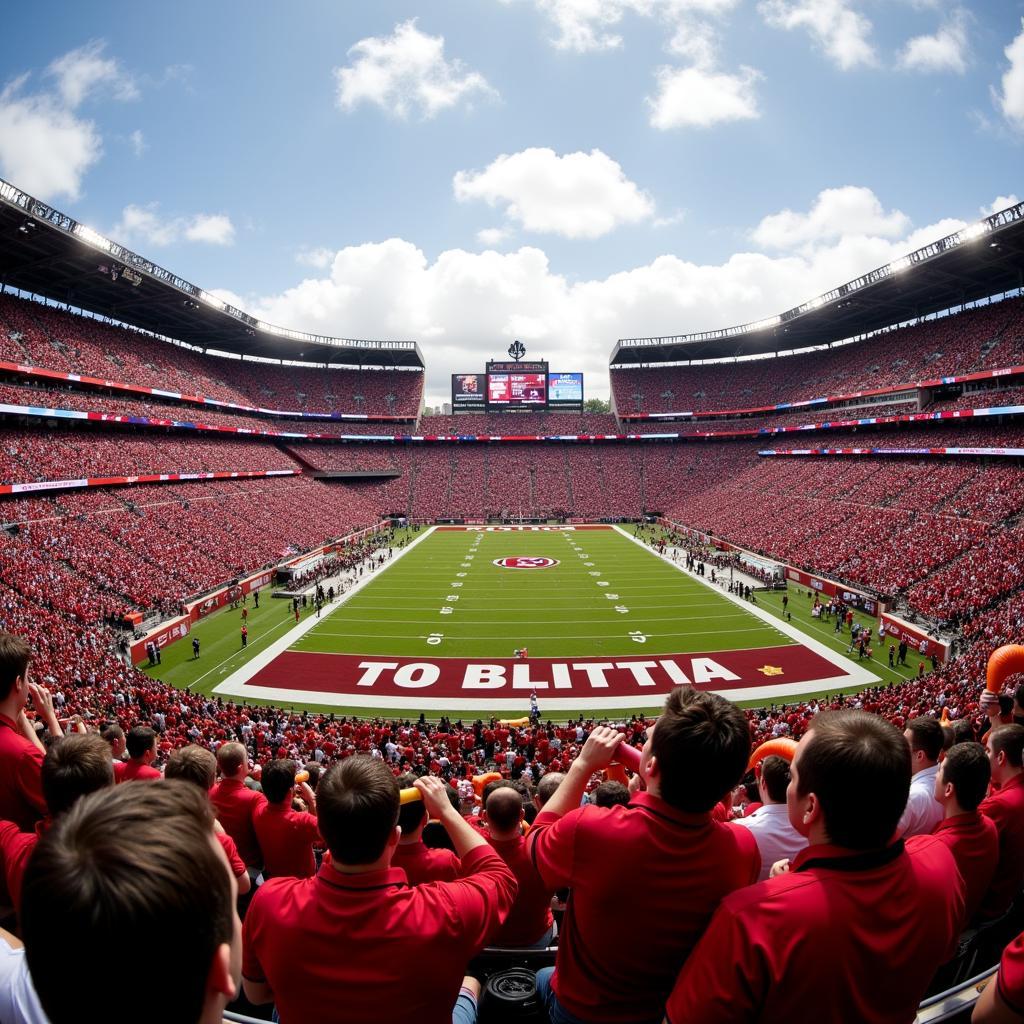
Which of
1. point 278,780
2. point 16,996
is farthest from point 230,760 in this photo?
point 16,996

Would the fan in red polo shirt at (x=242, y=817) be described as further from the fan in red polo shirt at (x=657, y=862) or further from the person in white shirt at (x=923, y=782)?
the person in white shirt at (x=923, y=782)

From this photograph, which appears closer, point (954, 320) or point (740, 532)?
point (740, 532)

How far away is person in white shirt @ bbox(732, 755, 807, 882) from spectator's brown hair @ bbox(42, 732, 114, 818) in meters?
3.19

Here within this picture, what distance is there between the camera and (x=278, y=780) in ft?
15.9

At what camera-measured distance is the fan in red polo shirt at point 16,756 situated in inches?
139

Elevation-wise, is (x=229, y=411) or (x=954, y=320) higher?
(x=954, y=320)

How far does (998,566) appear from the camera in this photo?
2542 centimetres

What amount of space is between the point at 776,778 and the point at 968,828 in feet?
3.20

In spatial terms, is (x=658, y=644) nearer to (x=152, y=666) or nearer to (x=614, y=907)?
(x=152, y=666)

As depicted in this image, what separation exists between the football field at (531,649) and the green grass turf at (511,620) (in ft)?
0.32

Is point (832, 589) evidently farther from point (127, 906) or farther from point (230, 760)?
point (127, 906)

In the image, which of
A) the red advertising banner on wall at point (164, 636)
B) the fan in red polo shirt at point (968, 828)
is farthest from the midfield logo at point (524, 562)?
the fan in red polo shirt at point (968, 828)

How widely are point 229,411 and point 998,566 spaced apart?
60.1 metres

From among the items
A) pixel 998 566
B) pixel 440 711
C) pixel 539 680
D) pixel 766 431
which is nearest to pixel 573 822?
pixel 440 711
